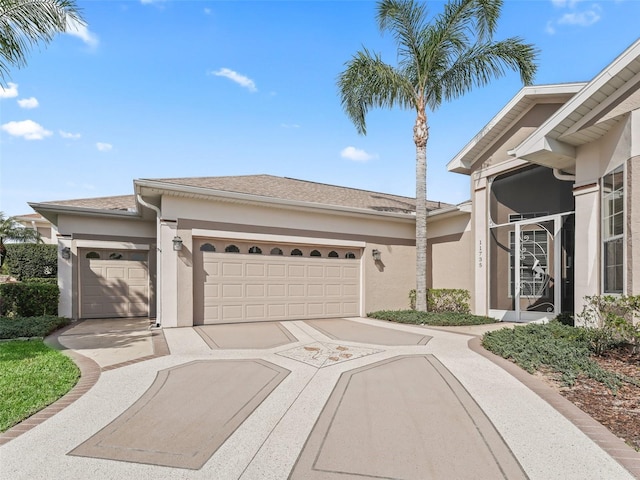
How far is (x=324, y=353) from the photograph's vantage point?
21.1 feet

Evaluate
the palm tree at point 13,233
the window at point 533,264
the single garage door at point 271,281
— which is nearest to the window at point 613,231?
the window at point 533,264

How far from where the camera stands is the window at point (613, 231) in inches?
252

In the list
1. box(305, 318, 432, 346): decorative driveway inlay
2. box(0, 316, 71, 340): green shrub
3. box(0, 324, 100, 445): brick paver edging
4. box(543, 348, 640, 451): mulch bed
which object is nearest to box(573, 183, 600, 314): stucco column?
box(543, 348, 640, 451): mulch bed

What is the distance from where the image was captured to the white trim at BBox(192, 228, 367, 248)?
9.79m

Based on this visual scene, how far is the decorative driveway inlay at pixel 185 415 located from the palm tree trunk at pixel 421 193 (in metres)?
6.97

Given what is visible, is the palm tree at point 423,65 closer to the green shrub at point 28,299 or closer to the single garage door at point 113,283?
the single garage door at point 113,283

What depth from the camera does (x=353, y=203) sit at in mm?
12805

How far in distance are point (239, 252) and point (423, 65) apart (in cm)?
798

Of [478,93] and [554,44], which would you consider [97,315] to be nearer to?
[478,93]

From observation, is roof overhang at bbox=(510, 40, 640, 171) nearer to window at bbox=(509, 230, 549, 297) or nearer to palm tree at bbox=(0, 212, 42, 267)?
window at bbox=(509, 230, 549, 297)

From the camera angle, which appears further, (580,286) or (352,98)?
(352,98)

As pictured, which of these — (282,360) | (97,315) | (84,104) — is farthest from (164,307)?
(84,104)

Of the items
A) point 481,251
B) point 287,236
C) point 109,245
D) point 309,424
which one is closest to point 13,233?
point 109,245

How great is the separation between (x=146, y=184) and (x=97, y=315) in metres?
5.49
